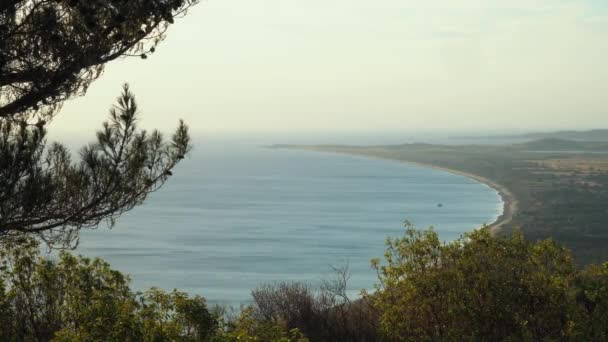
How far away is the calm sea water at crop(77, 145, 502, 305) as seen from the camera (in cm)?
7475

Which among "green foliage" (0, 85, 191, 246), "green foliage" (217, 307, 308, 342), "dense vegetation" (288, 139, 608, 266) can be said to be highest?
"green foliage" (0, 85, 191, 246)

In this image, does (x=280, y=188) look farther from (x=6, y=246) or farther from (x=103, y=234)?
(x=6, y=246)

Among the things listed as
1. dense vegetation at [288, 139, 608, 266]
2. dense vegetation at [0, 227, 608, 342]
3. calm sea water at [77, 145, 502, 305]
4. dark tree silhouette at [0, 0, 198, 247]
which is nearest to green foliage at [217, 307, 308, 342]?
dense vegetation at [0, 227, 608, 342]

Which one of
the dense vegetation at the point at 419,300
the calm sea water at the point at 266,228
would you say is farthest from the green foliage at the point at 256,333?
the calm sea water at the point at 266,228

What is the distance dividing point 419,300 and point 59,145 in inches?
286

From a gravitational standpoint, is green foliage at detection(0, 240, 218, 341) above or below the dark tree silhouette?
below

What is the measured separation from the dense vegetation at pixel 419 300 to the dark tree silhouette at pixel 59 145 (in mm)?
1254

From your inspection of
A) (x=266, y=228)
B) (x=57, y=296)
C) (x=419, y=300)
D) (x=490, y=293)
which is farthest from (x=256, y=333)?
(x=266, y=228)

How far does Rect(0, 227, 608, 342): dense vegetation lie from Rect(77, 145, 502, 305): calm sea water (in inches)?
1801

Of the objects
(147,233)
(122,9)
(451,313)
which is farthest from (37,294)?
(147,233)

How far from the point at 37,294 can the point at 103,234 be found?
3401 inches

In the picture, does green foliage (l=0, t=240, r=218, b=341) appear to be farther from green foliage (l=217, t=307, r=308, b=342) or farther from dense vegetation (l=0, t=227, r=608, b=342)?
green foliage (l=217, t=307, r=308, b=342)

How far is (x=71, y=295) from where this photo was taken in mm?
15531

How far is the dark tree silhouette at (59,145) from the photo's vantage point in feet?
41.9
